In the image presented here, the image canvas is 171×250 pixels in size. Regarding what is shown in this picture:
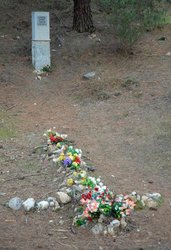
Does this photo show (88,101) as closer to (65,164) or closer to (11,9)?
(65,164)

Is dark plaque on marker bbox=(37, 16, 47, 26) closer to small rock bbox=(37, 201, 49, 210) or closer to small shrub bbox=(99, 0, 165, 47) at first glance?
small shrub bbox=(99, 0, 165, 47)

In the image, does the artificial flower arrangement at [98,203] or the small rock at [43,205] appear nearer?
the artificial flower arrangement at [98,203]

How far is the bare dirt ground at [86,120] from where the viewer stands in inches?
178

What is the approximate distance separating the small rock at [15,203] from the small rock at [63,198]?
16.7 inches

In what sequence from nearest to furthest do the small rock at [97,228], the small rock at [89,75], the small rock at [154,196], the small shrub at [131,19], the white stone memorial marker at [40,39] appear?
1. the small rock at [97,228]
2. the small rock at [154,196]
3. the small rock at [89,75]
4. the white stone memorial marker at [40,39]
5. the small shrub at [131,19]

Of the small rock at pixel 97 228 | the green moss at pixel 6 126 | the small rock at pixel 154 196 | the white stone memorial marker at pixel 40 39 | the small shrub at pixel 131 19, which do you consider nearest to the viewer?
the small rock at pixel 97 228

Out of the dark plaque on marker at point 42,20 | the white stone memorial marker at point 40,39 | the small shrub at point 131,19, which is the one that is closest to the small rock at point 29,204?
the white stone memorial marker at point 40,39

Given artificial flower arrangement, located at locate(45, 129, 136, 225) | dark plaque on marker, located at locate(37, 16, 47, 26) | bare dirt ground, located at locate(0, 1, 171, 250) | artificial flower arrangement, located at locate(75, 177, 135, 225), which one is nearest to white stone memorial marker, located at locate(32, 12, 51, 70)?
dark plaque on marker, located at locate(37, 16, 47, 26)

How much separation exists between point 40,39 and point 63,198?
20.5ft

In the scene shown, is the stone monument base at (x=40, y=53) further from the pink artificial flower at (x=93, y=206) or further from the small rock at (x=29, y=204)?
the pink artificial flower at (x=93, y=206)

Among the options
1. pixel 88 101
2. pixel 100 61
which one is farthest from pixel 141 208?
pixel 100 61

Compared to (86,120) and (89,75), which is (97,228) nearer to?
(86,120)

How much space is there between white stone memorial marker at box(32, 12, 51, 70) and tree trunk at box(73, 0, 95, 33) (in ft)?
6.25

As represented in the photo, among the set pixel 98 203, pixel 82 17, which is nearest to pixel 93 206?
pixel 98 203
